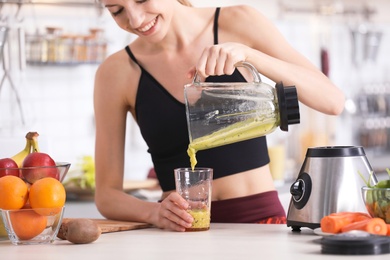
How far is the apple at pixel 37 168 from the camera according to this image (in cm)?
198

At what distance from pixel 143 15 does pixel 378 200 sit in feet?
2.55

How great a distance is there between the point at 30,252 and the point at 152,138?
77 cm

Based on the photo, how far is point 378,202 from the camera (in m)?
1.86

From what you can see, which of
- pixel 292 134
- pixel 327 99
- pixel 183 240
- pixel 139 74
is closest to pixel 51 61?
pixel 292 134

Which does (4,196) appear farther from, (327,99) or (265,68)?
(327,99)

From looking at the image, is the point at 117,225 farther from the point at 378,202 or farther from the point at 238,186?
the point at 378,202

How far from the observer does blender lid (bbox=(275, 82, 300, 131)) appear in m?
1.96

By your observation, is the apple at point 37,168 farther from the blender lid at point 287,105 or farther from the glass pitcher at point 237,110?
the blender lid at point 287,105

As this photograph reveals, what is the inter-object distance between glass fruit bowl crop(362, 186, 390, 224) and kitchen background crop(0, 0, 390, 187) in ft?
6.61

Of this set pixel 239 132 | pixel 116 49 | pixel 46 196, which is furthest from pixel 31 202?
pixel 116 49

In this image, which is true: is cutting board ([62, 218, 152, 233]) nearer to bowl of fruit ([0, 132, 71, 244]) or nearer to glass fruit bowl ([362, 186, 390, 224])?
bowl of fruit ([0, 132, 71, 244])

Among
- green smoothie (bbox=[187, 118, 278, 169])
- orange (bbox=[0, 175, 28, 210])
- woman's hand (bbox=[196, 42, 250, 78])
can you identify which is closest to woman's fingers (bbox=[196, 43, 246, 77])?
woman's hand (bbox=[196, 42, 250, 78])

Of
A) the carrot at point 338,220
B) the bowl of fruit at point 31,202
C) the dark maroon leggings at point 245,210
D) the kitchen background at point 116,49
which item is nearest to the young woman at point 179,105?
the dark maroon leggings at point 245,210

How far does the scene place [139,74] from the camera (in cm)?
253
